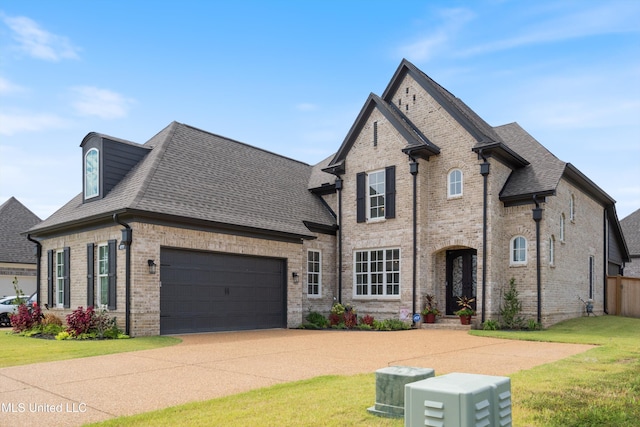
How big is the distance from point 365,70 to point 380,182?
16.4 feet

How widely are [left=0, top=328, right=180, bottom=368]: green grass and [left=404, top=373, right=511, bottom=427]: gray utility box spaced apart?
8.28 m

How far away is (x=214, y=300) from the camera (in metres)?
16.3

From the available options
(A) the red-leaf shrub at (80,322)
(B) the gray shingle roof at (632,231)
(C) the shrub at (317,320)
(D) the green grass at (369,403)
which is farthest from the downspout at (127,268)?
(B) the gray shingle roof at (632,231)

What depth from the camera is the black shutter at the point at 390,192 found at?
1934 centimetres

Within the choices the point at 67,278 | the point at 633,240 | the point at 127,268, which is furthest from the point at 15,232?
the point at 633,240

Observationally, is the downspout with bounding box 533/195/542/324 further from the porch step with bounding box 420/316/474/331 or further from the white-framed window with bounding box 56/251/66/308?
the white-framed window with bounding box 56/251/66/308

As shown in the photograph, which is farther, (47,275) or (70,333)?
(47,275)

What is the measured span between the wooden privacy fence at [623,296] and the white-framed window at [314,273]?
42.9 feet

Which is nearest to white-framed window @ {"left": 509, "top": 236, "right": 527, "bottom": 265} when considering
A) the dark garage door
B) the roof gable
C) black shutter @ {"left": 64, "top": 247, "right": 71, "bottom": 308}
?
the roof gable

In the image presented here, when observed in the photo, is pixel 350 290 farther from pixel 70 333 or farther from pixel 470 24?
pixel 470 24

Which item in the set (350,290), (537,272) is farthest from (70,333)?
(537,272)

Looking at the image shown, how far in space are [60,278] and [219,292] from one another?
18.5 ft

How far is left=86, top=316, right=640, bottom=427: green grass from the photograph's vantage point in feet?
17.8

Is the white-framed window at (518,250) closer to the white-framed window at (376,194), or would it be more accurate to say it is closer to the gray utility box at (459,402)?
the white-framed window at (376,194)
